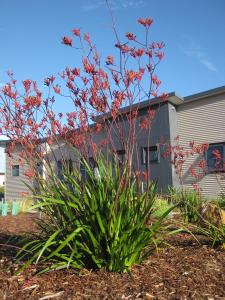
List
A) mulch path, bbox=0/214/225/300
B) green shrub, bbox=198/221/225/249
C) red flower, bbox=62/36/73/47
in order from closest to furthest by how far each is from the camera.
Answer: mulch path, bbox=0/214/225/300, red flower, bbox=62/36/73/47, green shrub, bbox=198/221/225/249

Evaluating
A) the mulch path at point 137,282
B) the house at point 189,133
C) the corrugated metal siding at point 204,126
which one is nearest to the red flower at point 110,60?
the mulch path at point 137,282

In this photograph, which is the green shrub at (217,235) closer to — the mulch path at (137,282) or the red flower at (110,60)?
the mulch path at (137,282)

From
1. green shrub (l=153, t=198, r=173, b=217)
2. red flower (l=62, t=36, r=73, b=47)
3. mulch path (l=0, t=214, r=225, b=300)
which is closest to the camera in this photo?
mulch path (l=0, t=214, r=225, b=300)

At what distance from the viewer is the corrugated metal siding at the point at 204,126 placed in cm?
1455

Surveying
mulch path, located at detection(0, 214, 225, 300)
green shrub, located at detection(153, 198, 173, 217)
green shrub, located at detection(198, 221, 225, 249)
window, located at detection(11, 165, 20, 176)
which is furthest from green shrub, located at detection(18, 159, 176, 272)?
window, located at detection(11, 165, 20, 176)

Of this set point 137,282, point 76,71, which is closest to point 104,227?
point 137,282

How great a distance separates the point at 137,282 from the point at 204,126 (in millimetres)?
12553

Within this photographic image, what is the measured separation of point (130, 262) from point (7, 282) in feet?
4.03

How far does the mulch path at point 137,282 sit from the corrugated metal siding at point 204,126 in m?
10.7

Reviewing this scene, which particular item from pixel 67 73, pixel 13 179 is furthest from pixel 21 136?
pixel 13 179

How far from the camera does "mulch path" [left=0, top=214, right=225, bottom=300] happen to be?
3.03 meters

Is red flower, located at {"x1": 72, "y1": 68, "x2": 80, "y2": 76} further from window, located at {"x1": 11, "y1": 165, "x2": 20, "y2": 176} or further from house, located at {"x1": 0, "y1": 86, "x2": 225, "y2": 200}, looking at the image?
window, located at {"x1": 11, "y1": 165, "x2": 20, "y2": 176}

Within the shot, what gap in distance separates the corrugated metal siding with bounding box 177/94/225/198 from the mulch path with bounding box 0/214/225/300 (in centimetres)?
1074

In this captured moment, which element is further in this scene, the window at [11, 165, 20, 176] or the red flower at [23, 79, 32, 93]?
the window at [11, 165, 20, 176]
